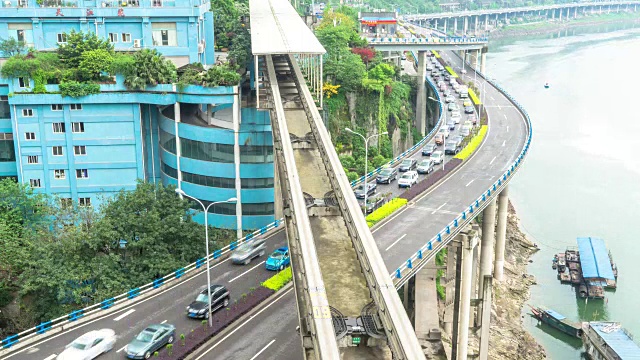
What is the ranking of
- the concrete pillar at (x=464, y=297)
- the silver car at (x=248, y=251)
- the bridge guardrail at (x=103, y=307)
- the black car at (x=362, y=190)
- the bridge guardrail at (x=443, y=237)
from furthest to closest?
the black car at (x=362, y=190) < the concrete pillar at (x=464, y=297) < the silver car at (x=248, y=251) < the bridge guardrail at (x=443, y=237) < the bridge guardrail at (x=103, y=307)

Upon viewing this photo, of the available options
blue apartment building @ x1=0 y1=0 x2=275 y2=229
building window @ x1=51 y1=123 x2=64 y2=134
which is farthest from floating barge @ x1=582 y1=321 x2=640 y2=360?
building window @ x1=51 y1=123 x2=64 y2=134

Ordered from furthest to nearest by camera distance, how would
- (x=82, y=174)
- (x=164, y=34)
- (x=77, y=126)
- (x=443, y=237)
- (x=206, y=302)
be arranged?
(x=164, y=34) < (x=82, y=174) < (x=77, y=126) < (x=443, y=237) < (x=206, y=302)

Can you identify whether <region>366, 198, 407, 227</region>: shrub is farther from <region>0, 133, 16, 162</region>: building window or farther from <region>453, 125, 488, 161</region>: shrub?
<region>0, 133, 16, 162</region>: building window

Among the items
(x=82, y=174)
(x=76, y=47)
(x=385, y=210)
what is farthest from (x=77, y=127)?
(x=385, y=210)

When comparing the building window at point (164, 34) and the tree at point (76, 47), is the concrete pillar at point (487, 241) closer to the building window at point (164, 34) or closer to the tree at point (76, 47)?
the building window at point (164, 34)

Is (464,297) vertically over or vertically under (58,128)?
under

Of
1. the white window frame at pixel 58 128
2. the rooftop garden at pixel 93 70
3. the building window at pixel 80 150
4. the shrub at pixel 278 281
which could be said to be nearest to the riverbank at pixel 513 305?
the shrub at pixel 278 281

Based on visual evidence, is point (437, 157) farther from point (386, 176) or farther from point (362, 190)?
point (362, 190)
